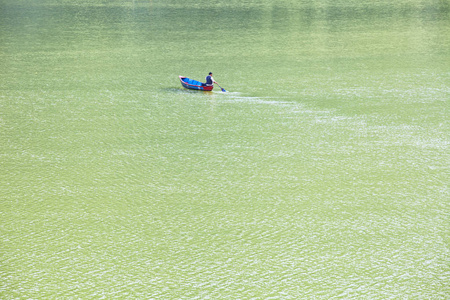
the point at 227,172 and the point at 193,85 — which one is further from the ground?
the point at 193,85

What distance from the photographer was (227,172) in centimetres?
1239

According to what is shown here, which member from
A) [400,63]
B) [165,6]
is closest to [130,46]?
[400,63]

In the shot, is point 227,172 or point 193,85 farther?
point 193,85

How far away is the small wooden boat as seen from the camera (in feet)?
61.7

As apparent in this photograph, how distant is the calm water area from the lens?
8570 millimetres

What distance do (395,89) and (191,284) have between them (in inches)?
487

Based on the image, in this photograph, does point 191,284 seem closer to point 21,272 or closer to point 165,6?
point 21,272

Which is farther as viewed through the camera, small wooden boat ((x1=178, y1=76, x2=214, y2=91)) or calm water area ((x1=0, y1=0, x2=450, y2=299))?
small wooden boat ((x1=178, y1=76, x2=214, y2=91))

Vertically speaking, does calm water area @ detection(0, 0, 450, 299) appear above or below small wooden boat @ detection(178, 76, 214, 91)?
below

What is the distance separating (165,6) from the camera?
43344 mm

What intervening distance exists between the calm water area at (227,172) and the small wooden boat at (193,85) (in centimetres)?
22

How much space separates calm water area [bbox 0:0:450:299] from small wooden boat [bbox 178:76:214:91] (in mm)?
219

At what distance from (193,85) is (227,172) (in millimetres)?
7101

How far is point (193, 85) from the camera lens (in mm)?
18922
